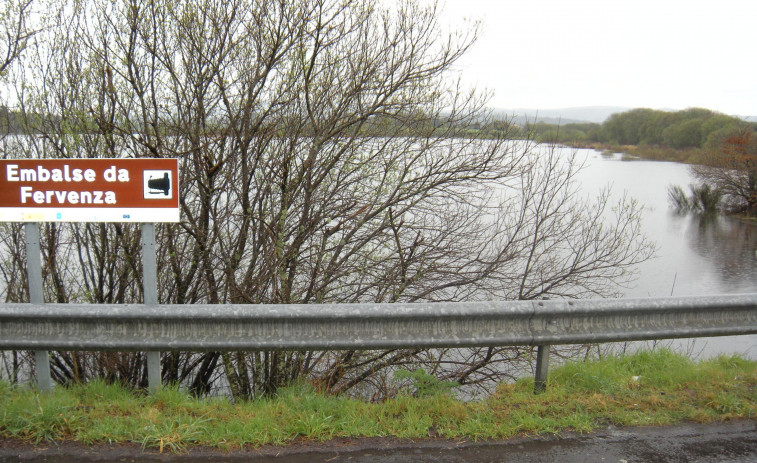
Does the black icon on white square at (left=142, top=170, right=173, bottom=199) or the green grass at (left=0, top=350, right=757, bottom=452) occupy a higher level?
the black icon on white square at (left=142, top=170, right=173, bottom=199)

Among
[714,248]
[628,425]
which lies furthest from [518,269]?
[714,248]

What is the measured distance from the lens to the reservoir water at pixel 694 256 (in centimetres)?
A: 1053

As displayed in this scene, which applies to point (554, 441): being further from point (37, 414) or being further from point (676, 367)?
point (37, 414)

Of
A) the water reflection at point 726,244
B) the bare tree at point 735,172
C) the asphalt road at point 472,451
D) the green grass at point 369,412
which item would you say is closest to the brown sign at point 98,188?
the green grass at point 369,412

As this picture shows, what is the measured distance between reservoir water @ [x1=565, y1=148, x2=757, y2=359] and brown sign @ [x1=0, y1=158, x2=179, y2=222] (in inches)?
241

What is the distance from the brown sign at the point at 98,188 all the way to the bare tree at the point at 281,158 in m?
3.40

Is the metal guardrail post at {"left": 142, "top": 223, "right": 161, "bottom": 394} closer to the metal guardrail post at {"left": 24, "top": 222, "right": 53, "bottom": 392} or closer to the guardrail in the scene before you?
the guardrail

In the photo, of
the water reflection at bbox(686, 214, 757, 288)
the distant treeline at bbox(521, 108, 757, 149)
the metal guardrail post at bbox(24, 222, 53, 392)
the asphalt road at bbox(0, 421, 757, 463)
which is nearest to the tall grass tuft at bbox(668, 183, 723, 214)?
the water reflection at bbox(686, 214, 757, 288)

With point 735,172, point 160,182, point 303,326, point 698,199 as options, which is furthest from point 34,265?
point 735,172

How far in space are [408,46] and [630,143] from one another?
50327 millimetres

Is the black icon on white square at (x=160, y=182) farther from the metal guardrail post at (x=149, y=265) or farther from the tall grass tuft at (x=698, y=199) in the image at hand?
the tall grass tuft at (x=698, y=199)

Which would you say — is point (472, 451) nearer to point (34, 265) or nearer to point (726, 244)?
point (34, 265)

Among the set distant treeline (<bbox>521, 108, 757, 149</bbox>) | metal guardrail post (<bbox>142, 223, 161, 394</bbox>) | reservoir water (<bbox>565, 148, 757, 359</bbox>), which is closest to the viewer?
metal guardrail post (<bbox>142, 223, 161, 394</bbox>)

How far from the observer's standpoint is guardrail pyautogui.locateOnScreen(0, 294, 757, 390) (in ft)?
11.0
